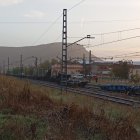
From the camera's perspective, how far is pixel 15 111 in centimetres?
1464

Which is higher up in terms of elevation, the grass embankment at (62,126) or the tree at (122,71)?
the tree at (122,71)

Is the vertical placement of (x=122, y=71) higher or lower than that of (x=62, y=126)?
higher

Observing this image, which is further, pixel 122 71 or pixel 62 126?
pixel 122 71

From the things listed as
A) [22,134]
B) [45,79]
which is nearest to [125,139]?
[22,134]

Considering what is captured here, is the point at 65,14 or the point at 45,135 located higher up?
the point at 65,14

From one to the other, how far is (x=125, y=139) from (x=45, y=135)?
1873 millimetres

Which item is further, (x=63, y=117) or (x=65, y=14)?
(x=65, y=14)

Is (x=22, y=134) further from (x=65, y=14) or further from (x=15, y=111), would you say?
(x=65, y=14)

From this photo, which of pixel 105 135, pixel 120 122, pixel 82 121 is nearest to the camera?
pixel 105 135

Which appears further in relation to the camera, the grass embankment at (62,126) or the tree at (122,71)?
the tree at (122,71)

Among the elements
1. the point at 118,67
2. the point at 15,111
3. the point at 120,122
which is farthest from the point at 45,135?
the point at 118,67

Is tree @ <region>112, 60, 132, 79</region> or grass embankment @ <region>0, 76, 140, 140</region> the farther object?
tree @ <region>112, 60, 132, 79</region>

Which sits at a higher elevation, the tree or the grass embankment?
the tree

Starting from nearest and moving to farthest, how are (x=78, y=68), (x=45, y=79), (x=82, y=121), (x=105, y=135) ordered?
(x=105, y=135) < (x=82, y=121) < (x=45, y=79) < (x=78, y=68)
